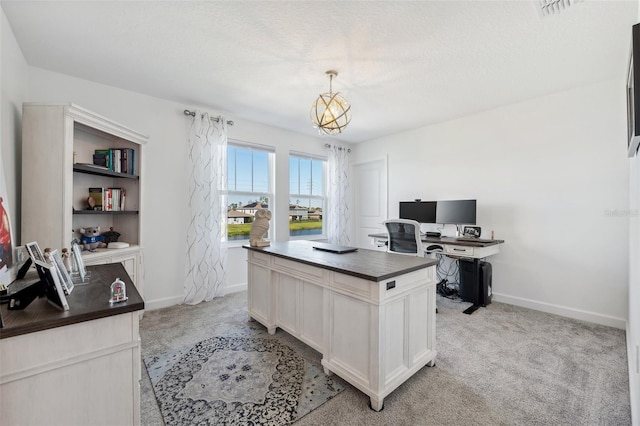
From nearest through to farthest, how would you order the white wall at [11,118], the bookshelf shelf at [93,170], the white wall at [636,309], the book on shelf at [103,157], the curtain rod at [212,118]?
the white wall at [636,309], the white wall at [11,118], the bookshelf shelf at [93,170], the book on shelf at [103,157], the curtain rod at [212,118]

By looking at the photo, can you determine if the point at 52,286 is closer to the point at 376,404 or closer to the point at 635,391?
the point at 376,404

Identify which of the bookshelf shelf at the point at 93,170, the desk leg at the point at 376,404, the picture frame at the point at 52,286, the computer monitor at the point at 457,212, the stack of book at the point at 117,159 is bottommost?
the desk leg at the point at 376,404

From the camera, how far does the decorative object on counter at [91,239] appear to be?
261 cm

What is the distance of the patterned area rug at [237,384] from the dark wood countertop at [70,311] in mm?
890

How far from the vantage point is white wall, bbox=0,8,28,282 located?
1.84m

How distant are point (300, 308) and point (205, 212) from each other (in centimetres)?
209

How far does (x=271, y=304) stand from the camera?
104 inches

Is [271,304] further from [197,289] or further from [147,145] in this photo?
[147,145]

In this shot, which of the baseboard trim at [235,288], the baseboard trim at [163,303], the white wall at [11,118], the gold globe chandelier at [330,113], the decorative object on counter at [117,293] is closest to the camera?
the decorative object on counter at [117,293]

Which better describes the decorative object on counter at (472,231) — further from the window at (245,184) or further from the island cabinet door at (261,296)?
the window at (245,184)

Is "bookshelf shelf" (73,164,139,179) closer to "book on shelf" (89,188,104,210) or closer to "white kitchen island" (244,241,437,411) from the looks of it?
"book on shelf" (89,188,104,210)

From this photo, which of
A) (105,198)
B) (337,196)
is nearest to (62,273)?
(105,198)

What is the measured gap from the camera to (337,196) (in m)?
5.22

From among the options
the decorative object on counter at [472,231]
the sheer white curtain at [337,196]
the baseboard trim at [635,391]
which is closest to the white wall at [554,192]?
the decorative object on counter at [472,231]
